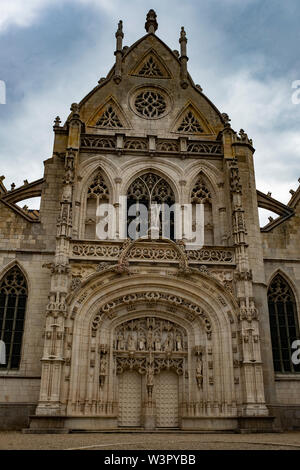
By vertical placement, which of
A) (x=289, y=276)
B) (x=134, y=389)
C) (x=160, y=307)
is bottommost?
(x=134, y=389)

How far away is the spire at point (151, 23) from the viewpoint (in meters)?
25.9

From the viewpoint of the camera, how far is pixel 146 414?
16625 mm

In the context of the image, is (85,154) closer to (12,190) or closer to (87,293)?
(12,190)

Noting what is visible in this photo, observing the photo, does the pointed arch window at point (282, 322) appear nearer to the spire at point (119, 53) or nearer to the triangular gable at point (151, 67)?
the triangular gable at point (151, 67)

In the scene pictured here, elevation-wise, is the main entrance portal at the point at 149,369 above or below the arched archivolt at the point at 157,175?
below

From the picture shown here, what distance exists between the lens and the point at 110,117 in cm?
2275

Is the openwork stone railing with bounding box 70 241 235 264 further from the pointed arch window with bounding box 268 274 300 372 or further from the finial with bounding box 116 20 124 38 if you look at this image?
the finial with bounding box 116 20 124 38

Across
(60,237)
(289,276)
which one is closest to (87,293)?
(60,237)

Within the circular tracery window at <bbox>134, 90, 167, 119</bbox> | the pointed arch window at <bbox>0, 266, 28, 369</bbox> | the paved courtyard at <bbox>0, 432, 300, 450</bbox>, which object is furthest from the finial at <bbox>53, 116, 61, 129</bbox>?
the paved courtyard at <bbox>0, 432, 300, 450</bbox>

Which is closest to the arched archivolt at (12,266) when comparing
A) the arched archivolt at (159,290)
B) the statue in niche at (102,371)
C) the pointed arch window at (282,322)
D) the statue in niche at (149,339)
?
the arched archivolt at (159,290)

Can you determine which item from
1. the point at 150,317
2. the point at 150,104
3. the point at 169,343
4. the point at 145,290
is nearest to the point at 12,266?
the point at 145,290

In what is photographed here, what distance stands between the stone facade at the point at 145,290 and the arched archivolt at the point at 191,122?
971 mm

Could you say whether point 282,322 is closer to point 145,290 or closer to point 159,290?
point 159,290
